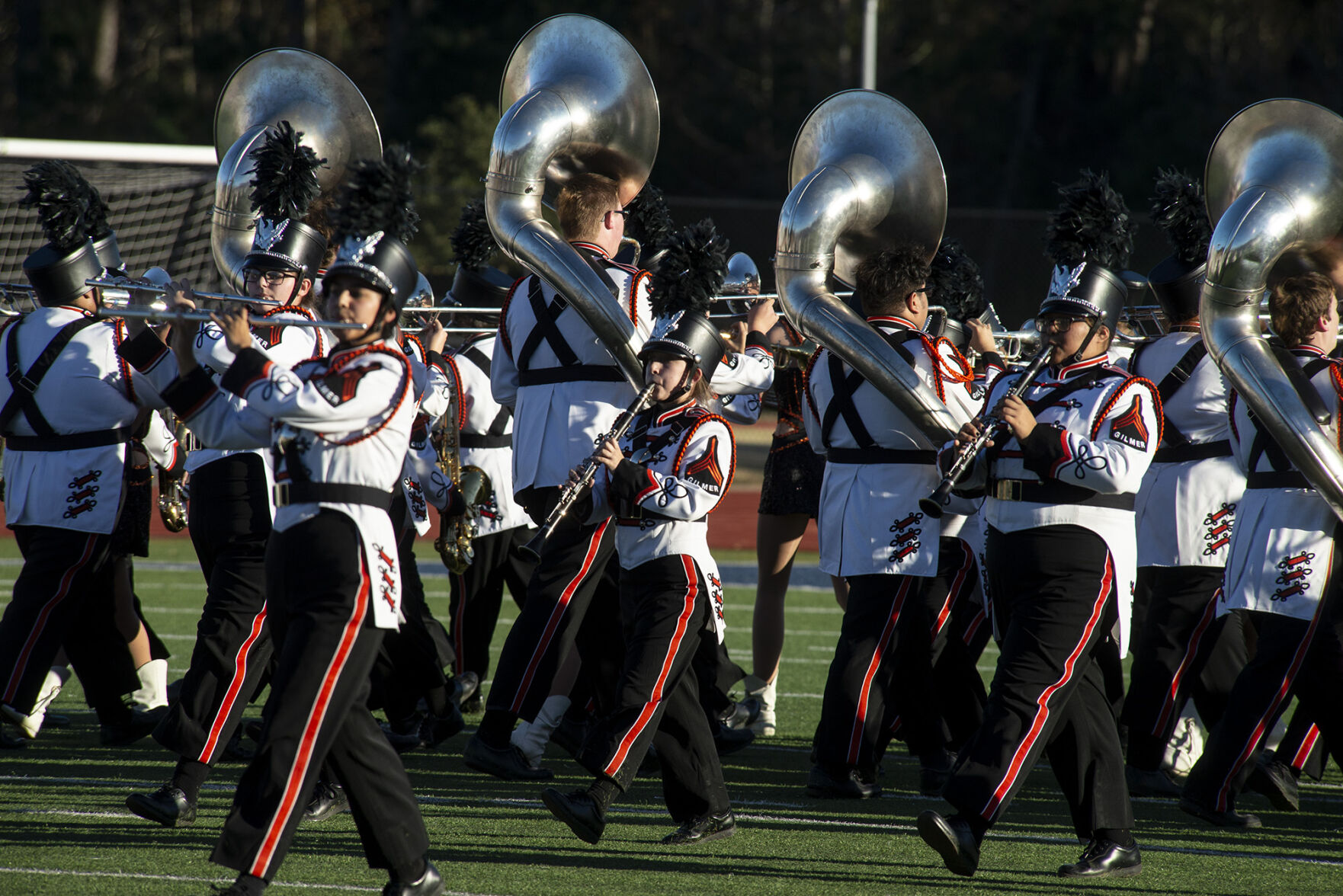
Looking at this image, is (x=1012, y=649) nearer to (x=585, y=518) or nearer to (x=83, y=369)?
(x=585, y=518)

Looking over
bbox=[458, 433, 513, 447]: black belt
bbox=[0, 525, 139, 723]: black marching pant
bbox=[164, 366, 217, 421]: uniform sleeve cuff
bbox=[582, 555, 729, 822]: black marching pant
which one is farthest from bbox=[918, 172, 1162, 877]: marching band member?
bbox=[0, 525, 139, 723]: black marching pant

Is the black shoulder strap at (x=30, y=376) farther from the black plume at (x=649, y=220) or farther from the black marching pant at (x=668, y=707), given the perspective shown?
the black marching pant at (x=668, y=707)

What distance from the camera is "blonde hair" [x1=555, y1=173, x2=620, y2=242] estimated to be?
19.4 feet

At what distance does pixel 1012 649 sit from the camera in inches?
184

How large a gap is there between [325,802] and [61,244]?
2.29 m

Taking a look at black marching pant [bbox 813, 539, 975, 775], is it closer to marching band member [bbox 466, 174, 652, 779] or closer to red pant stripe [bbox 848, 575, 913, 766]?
red pant stripe [bbox 848, 575, 913, 766]

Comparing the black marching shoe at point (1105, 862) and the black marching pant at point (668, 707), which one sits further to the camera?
the black marching pant at point (668, 707)

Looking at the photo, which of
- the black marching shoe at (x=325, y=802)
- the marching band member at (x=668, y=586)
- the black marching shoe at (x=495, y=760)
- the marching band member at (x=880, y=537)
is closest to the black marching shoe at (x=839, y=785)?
the marching band member at (x=880, y=537)

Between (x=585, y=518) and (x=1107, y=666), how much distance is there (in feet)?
6.17

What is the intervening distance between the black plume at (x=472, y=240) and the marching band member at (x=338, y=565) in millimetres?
3173

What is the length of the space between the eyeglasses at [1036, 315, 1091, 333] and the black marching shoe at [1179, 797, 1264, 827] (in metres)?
1.62

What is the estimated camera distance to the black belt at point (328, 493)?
4.14 meters

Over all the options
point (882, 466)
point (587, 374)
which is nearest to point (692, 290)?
point (587, 374)

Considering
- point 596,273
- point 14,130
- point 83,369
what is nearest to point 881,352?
point 596,273
